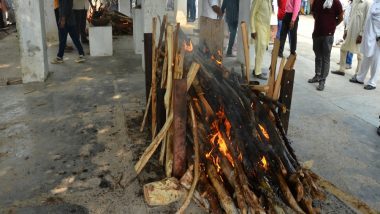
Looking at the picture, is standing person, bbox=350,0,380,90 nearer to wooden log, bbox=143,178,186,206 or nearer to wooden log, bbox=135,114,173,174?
wooden log, bbox=135,114,173,174

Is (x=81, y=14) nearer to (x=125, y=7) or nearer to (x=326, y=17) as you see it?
(x=125, y=7)

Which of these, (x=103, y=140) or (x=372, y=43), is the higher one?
(x=372, y=43)

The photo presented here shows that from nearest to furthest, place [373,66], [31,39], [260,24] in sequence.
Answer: [31,39], [373,66], [260,24]

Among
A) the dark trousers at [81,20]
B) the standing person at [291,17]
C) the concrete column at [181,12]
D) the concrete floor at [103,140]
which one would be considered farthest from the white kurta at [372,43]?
the concrete column at [181,12]

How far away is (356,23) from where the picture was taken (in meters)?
8.00

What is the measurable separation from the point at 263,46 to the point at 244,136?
4.82 meters

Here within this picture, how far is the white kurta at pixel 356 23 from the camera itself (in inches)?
310

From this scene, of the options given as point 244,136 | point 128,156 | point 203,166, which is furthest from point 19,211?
point 244,136

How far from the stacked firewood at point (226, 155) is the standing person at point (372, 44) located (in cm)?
474

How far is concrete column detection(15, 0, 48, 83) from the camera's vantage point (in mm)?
6855

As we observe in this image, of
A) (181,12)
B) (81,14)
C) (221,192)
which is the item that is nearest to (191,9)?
(181,12)

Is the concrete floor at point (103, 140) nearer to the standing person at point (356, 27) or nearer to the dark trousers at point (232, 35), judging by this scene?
the standing person at point (356, 27)

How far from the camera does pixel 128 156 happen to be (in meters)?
4.41

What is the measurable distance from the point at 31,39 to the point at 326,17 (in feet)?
19.8
